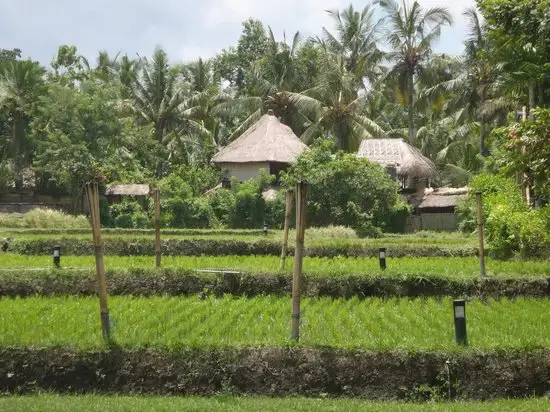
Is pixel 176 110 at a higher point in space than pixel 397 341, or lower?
higher

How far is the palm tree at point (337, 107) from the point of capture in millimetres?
36375

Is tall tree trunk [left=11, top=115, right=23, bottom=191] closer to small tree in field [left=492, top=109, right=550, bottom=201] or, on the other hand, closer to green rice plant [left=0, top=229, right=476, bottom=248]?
green rice plant [left=0, top=229, right=476, bottom=248]

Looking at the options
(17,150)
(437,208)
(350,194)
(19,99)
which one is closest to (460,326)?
(350,194)

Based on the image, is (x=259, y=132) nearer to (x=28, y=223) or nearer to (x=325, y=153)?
(x=325, y=153)

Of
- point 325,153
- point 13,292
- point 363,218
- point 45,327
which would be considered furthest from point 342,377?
point 325,153

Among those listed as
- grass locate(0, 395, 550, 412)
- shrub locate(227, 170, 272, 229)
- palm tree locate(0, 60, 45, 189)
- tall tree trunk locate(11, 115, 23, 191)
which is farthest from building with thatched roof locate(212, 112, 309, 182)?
grass locate(0, 395, 550, 412)

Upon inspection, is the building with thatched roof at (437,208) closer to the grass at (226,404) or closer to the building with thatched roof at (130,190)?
the building with thatched roof at (130,190)

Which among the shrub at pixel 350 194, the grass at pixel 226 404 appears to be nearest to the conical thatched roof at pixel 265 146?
the shrub at pixel 350 194

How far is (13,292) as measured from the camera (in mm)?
13008

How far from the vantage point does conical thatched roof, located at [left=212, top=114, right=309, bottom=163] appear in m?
A: 35.2

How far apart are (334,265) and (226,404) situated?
31.7ft

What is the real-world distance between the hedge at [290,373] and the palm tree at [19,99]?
31.5m

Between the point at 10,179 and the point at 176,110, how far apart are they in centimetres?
979

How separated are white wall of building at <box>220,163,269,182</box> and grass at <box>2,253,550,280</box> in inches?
680
